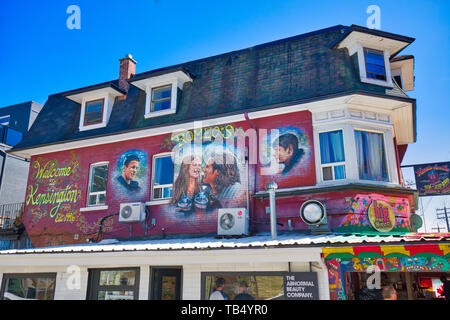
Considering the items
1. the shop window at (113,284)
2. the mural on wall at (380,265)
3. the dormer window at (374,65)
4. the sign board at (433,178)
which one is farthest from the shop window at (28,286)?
the sign board at (433,178)

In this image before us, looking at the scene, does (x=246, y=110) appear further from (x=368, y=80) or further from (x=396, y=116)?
(x=396, y=116)

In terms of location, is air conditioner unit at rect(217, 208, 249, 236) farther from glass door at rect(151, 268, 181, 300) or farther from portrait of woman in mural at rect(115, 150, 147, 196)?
portrait of woman in mural at rect(115, 150, 147, 196)

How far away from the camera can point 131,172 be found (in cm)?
1282

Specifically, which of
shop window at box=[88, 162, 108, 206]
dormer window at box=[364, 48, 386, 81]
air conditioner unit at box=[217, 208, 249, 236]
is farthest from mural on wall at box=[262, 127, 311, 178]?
shop window at box=[88, 162, 108, 206]

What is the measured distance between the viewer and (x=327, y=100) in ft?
35.0

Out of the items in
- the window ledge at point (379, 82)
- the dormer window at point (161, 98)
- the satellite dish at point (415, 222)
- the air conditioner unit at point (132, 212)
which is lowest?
the satellite dish at point (415, 222)

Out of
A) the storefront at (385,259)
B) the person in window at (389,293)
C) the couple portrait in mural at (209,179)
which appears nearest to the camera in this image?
the storefront at (385,259)

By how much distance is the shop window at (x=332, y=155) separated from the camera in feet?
34.6

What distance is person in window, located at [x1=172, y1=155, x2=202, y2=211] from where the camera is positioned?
38.7ft

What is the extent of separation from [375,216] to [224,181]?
4.35 m

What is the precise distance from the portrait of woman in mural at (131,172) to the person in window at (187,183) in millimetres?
1316

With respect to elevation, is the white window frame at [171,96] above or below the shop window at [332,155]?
above

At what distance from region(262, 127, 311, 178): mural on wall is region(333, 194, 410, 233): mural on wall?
1.94 metres

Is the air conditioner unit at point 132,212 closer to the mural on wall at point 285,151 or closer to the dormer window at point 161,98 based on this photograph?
the dormer window at point 161,98
